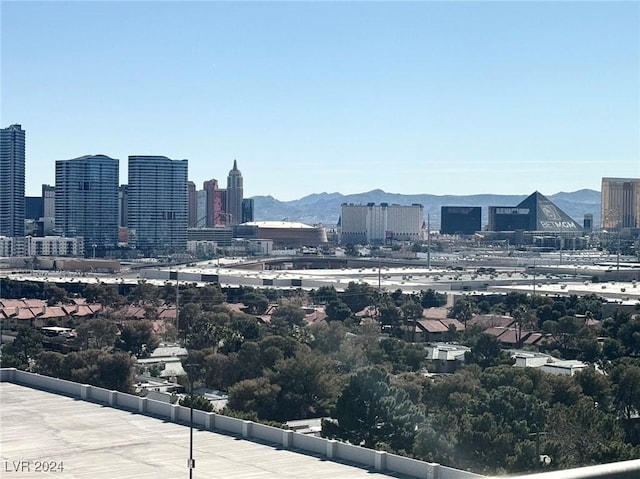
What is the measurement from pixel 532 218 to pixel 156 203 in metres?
66.5

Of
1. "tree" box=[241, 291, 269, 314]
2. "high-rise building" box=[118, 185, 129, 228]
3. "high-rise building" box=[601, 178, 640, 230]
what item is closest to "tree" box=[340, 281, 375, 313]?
"tree" box=[241, 291, 269, 314]

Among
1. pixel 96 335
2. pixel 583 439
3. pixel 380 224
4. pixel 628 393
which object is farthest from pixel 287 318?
pixel 380 224

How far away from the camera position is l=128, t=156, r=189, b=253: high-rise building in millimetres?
142625

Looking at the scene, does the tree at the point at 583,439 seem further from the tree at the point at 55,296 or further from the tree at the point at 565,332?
the tree at the point at 55,296

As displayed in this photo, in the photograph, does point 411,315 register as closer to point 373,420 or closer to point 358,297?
point 358,297

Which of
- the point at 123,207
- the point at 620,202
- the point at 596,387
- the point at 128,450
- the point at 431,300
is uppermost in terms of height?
the point at 620,202

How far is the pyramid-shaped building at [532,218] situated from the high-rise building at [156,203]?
175 feet

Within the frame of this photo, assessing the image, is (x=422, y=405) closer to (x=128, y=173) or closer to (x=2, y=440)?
(x=2, y=440)

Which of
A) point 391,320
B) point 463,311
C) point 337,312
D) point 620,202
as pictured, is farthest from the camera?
point 620,202

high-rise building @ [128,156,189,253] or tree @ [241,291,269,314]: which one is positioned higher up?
high-rise building @ [128,156,189,253]

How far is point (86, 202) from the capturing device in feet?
457

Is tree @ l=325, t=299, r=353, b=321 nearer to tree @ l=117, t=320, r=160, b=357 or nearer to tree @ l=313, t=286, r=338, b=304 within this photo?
tree @ l=313, t=286, r=338, b=304

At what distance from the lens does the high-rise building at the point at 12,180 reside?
135m

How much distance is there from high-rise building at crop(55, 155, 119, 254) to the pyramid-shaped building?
204ft
